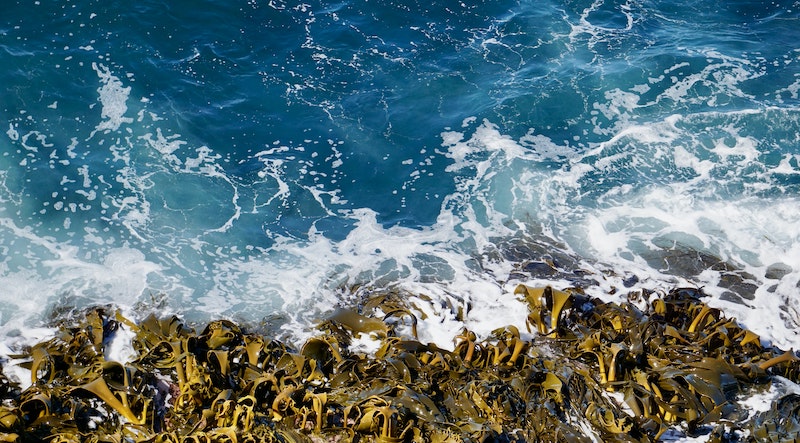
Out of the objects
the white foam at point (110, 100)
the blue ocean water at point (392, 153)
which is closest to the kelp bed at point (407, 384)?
the blue ocean water at point (392, 153)

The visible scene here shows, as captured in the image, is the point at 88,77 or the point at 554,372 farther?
the point at 88,77

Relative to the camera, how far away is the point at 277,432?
6160 millimetres

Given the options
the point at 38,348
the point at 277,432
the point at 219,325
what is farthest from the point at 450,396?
the point at 38,348

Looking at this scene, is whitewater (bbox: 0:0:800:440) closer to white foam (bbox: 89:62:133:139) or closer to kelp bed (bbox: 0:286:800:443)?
white foam (bbox: 89:62:133:139)

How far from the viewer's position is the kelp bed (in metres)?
6.25

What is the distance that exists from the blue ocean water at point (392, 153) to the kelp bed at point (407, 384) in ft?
2.69

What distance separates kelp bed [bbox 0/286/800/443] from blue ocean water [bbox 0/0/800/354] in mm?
820

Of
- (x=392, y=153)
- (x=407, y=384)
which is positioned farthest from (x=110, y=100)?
(x=407, y=384)

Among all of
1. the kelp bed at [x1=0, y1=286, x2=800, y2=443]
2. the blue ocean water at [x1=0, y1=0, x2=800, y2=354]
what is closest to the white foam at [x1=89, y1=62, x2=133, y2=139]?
the blue ocean water at [x1=0, y1=0, x2=800, y2=354]

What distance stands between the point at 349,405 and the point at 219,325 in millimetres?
2096

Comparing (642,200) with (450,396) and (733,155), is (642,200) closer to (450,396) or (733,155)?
(733,155)

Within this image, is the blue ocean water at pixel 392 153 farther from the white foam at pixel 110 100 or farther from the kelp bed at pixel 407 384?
the kelp bed at pixel 407 384

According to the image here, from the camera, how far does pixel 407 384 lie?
6.76 metres

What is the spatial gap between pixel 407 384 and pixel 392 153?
5.21m
